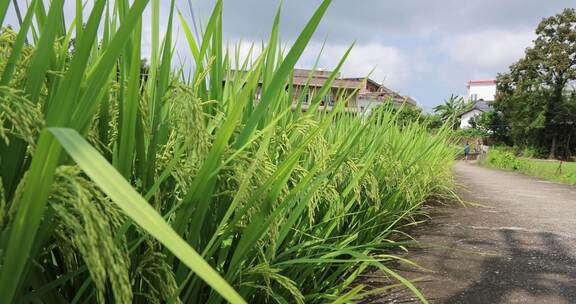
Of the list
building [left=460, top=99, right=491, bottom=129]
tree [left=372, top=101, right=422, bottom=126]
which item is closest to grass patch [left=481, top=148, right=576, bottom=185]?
tree [left=372, top=101, right=422, bottom=126]

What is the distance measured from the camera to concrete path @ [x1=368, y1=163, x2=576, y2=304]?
1723mm

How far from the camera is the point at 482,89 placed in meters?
93.9

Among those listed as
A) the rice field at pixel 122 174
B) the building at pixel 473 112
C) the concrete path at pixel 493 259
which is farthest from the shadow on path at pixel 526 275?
the building at pixel 473 112

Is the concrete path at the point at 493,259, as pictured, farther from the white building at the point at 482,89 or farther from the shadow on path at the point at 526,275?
the white building at the point at 482,89

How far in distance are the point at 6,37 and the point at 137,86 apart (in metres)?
0.21

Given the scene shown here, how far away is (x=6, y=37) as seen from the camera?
664mm

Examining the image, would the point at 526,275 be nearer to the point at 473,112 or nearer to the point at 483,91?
the point at 473,112

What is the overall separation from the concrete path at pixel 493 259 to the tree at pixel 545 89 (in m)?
44.9

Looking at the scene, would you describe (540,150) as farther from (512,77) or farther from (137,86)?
(137,86)

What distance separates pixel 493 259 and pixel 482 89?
334 ft

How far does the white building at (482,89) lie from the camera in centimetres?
9250

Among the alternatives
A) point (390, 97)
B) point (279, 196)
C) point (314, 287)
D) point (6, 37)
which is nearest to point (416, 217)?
point (390, 97)

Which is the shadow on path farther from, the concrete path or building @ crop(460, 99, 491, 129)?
building @ crop(460, 99, 491, 129)

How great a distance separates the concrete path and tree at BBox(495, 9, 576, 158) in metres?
44.9
